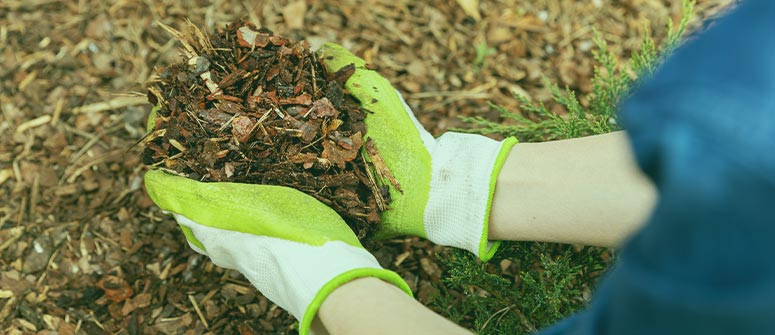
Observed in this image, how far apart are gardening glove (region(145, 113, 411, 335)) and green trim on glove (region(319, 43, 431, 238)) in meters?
0.24

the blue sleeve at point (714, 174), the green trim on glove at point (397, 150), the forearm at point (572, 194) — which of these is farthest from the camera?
the green trim on glove at point (397, 150)

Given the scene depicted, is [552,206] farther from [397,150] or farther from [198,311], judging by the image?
[198,311]

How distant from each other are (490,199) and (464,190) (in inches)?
3.8

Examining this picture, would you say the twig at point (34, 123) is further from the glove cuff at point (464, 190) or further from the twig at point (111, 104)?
the glove cuff at point (464, 190)

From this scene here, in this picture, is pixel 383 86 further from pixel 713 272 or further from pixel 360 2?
pixel 713 272

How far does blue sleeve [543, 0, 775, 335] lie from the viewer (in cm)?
64

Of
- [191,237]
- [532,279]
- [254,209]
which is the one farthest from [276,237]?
[532,279]

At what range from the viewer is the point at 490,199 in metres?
1.94

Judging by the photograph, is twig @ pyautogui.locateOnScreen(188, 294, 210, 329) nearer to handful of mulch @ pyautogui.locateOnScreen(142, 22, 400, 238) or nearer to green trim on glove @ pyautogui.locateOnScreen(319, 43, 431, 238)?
handful of mulch @ pyautogui.locateOnScreen(142, 22, 400, 238)

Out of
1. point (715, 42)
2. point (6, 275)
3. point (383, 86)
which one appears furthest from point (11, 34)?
point (715, 42)

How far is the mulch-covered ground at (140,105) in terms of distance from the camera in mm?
2242

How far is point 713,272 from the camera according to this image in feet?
2.22

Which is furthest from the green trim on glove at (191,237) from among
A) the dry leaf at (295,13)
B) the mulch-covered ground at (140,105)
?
the dry leaf at (295,13)

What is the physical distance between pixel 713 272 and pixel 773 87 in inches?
7.6
